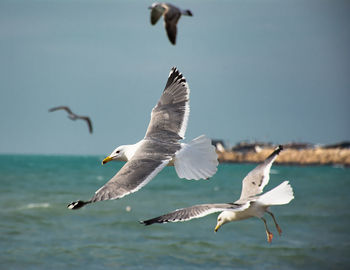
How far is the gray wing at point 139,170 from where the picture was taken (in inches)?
151

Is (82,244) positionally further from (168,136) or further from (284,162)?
(284,162)

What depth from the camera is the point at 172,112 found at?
5.60 meters

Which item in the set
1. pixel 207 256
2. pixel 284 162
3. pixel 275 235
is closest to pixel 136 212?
pixel 275 235

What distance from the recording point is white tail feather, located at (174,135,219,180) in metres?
4.54

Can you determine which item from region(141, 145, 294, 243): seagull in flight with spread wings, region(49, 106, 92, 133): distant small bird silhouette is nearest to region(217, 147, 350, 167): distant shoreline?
region(49, 106, 92, 133): distant small bird silhouette

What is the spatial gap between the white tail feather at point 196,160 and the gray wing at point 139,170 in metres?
0.09

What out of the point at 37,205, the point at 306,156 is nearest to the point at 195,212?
the point at 37,205

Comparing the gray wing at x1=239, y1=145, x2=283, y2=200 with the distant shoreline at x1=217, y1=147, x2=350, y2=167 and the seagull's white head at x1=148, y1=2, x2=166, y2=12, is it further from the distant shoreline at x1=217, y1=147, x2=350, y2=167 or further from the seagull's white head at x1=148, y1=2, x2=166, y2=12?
the distant shoreline at x1=217, y1=147, x2=350, y2=167

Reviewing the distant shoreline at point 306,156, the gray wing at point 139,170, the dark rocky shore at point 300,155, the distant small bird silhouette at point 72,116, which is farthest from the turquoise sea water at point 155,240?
the distant shoreline at point 306,156

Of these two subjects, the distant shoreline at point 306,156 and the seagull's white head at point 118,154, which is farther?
the distant shoreline at point 306,156

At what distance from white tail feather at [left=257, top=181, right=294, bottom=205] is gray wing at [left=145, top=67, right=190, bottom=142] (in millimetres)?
965

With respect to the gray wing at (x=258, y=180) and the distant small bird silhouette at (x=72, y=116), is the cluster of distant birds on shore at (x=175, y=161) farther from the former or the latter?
the distant small bird silhouette at (x=72, y=116)

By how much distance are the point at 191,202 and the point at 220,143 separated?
45.8m

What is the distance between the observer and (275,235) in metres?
14.0
